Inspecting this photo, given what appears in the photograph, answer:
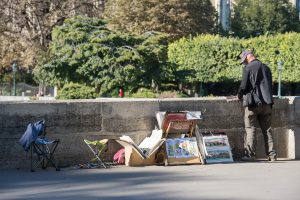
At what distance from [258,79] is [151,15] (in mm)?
41828

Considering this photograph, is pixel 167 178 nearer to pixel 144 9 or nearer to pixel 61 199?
pixel 61 199

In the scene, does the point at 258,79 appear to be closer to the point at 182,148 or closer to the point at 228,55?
the point at 182,148

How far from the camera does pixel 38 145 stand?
10.2 meters

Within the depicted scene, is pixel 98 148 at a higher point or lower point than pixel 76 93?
lower

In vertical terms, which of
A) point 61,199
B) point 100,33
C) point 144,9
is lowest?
point 61,199

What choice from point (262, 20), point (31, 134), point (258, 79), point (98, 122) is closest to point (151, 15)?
point (262, 20)

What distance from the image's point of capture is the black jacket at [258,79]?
11172 mm

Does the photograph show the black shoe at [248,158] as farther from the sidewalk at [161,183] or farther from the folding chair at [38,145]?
the folding chair at [38,145]

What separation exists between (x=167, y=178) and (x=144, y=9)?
44218mm

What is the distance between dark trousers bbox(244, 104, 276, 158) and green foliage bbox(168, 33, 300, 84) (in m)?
37.0

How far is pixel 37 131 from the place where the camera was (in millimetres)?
10109

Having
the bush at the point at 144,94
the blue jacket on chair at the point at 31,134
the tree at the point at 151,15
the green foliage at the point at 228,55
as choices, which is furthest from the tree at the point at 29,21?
the blue jacket on chair at the point at 31,134

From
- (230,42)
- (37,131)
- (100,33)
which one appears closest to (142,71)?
(100,33)

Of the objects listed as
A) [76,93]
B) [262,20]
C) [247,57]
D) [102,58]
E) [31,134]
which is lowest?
[31,134]
